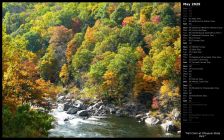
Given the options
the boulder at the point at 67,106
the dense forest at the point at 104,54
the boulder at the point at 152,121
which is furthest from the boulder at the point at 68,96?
the boulder at the point at 152,121

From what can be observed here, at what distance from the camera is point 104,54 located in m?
18.6

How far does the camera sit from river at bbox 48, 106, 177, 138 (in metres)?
13.0

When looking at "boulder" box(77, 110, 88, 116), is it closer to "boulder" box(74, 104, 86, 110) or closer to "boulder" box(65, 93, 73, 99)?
"boulder" box(74, 104, 86, 110)

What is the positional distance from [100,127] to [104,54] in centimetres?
513

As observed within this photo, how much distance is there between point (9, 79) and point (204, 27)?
220 inches

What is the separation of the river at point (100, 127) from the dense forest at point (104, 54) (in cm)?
109

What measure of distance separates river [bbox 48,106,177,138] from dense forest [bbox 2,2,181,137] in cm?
109

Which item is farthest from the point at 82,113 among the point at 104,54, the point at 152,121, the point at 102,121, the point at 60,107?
the point at 104,54

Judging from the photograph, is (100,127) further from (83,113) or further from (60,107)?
(60,107)

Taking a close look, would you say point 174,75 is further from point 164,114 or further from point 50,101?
point 50,101

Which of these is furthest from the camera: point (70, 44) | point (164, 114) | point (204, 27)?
point (70, 44)

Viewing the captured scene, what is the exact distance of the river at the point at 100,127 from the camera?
13.0m

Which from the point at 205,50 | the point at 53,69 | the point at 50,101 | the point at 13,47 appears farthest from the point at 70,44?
the point at 205,50

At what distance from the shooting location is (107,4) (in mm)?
23359
